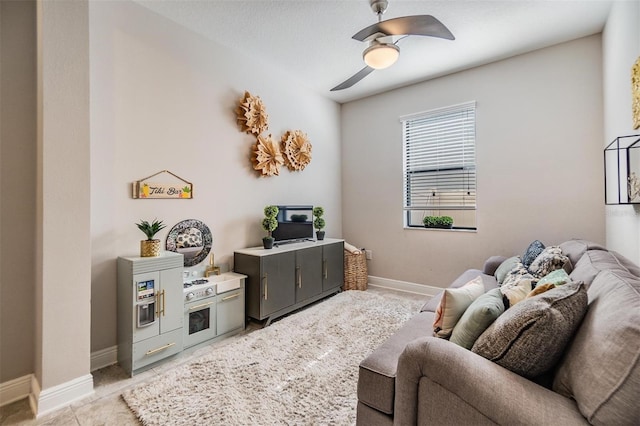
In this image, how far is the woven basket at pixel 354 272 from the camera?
13.6ft

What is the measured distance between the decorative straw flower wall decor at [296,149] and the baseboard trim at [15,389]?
3024 mm

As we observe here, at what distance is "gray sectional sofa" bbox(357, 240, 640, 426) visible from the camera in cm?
83

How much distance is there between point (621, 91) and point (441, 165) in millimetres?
1850

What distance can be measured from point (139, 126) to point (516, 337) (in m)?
2.95

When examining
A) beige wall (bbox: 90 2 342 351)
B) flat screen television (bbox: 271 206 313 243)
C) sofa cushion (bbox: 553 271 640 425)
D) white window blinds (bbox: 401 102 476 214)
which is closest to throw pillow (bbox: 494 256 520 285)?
white window blinds (bbox: 401 102 476 214)

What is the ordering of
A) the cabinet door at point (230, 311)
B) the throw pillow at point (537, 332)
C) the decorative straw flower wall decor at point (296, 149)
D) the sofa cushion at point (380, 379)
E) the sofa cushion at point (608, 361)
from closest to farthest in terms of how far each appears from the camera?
1. the sofa cushion at point (608, 361)
2. the throw pillow at point (537, 332)
3. the sofa cushion at point (380, 379)
4. the cabinet door at point (230, 311)
5. the decorative straw flower wall decor at point (296, 149)

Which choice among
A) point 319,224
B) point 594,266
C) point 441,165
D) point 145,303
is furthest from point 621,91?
point 145,303

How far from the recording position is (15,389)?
1.90 metres

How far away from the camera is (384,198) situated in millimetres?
4324

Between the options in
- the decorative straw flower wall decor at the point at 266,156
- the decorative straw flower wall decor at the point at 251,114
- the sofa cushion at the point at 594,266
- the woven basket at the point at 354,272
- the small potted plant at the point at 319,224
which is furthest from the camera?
the woven basket at the point at 354,272

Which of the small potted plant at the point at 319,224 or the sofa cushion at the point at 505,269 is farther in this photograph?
the small potted plant at the point at 319,224

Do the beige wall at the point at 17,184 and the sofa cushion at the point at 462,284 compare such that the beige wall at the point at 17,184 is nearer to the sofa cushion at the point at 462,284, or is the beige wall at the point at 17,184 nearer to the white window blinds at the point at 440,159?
the sofa cushion at the point at 462,284

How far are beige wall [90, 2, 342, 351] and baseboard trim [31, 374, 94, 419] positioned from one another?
1.37 feet

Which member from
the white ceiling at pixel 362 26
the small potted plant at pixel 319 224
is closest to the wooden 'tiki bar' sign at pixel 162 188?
the white ceiling at pixel 362 26
